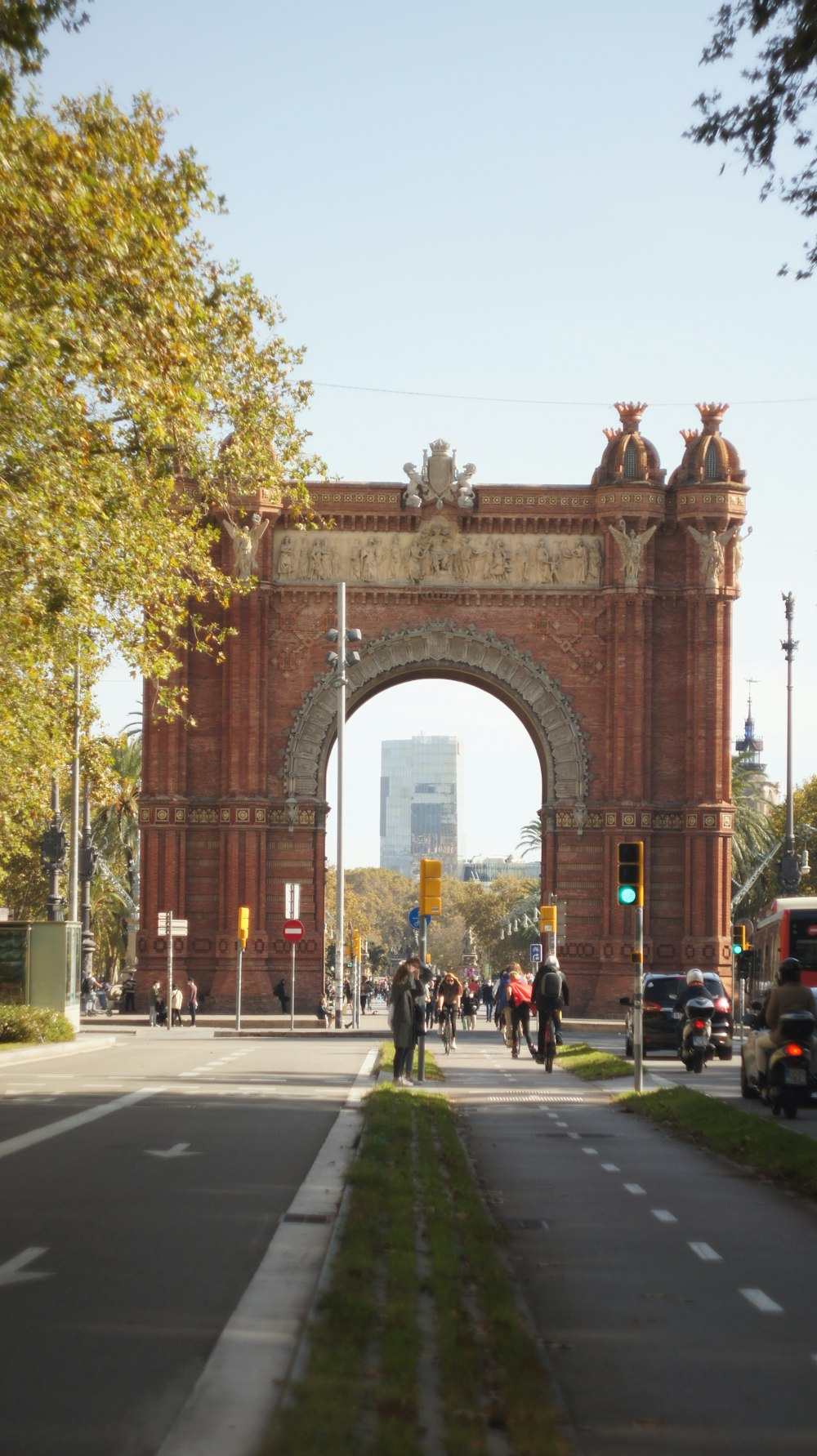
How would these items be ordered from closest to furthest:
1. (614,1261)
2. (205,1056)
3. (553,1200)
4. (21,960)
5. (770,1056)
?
(614,1261) < (553,1200) < (770,1056) < (205,1056) < (21,960)

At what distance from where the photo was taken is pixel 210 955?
53.5 m

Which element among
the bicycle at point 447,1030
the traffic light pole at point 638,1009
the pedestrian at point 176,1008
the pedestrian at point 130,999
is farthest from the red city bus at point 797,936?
the pedestrian at point 130,999

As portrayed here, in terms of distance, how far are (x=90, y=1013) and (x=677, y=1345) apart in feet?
172

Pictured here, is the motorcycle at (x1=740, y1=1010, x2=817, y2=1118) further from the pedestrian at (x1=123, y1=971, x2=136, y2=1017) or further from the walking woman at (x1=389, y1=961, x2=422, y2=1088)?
the pedestrian at (x1=123, y1=971, x2=136, y2=1017)

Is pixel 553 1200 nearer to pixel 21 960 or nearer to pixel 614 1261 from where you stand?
pixel 614 1261

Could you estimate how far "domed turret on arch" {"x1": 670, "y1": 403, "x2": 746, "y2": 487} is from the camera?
53.7 meters

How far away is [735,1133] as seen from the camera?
680 inches

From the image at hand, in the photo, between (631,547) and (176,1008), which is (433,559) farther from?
(176,1008)

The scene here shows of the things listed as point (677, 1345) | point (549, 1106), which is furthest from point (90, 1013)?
point (677, 1345)

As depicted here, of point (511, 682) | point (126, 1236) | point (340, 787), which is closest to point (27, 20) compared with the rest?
point (126, 1236)

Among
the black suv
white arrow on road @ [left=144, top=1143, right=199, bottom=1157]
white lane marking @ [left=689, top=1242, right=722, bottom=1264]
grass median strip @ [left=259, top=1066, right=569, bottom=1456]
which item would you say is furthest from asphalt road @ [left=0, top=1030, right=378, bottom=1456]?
the black suv

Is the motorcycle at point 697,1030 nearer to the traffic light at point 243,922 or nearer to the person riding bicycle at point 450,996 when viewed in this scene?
the person riding bicycle at point 450,996

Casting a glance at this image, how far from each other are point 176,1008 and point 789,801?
64.2 ft

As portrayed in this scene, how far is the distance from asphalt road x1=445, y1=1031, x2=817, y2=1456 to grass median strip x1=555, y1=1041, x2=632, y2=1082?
961cm
